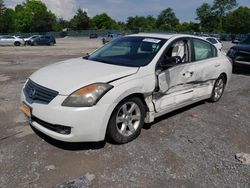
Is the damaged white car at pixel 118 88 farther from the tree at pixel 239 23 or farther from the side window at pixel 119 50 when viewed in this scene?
the tree at pixel 239 23

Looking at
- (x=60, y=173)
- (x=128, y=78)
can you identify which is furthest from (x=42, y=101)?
(x=128, y=78)

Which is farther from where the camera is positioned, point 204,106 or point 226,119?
point 204,106

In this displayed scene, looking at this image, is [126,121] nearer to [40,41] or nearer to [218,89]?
[218,89]

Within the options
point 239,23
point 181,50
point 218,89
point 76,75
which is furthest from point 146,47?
point 239,23

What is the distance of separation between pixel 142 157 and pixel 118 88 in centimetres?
97

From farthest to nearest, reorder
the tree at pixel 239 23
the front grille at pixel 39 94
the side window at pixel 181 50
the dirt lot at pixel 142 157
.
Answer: the tree at pixel 239 23
the side window at pixel 181 50
the front grille at pixel 39 94
the dirt lot at pixel 142 157

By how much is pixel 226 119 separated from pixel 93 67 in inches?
110

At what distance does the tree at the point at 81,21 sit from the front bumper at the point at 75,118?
304ft

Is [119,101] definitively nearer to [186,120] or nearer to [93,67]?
[93,67]

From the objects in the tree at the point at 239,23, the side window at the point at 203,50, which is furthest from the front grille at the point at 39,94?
the tree at the point at 239,23

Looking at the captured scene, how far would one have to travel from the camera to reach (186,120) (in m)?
5.01

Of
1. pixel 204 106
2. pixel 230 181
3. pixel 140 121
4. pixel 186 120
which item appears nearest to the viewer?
pixel 230 181

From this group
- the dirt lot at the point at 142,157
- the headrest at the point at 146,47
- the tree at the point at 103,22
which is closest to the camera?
the dirt lot at the point at 142,157

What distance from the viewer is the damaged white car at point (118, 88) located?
132 inches
